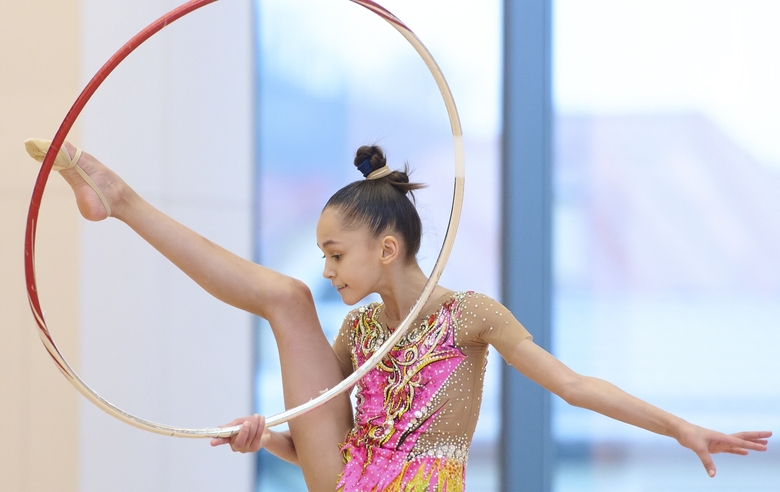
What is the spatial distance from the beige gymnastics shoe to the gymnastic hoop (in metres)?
0.05

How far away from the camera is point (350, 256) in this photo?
1410 mm

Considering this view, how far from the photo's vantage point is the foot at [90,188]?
4.38 feet

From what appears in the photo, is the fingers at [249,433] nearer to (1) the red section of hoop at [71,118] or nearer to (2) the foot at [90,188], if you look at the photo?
(1) the red section of hoop at [71,118]

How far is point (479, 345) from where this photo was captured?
1.41 meters

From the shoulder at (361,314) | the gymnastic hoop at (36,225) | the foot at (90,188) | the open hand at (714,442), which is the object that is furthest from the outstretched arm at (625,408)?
the foot at (90,188)

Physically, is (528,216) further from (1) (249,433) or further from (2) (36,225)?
(2) (36,225)

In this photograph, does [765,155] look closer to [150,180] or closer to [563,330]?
[563,330]

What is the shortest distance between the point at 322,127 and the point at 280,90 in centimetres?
16

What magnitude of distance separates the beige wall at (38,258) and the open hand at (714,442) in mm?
1257

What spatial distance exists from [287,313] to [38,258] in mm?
681

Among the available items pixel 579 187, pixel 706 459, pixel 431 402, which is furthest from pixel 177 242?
pixel 579 187

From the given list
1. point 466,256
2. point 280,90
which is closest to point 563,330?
point 466,256

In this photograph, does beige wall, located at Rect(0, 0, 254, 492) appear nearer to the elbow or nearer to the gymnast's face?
the elbow

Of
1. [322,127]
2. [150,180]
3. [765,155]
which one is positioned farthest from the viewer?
[322,127]
